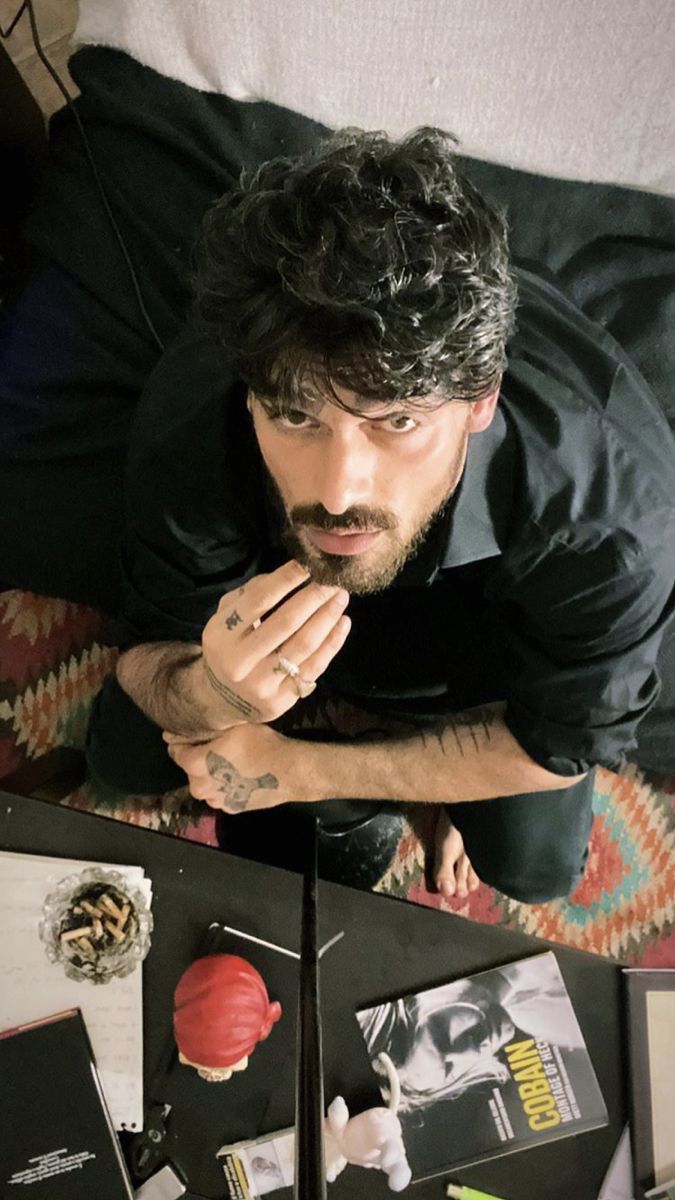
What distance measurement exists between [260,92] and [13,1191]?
1.20 metres

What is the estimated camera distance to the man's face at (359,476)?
651 millimetres

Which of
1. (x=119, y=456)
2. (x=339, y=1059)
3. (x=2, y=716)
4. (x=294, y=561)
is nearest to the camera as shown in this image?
(x=294, y=561)

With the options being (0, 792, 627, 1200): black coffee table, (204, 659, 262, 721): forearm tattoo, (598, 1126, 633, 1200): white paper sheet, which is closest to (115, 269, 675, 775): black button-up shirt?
(204, 659, 262, 721): forearm tattoo

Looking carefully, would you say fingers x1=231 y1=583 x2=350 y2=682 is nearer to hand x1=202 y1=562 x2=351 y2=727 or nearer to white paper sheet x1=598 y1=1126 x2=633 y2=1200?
hand x1=202 y1=562 x2=351 y2=727

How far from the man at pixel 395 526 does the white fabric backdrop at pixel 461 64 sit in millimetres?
287

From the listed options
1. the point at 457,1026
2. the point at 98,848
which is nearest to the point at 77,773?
the point at 98,848

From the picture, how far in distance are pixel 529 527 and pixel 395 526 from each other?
0.15 m

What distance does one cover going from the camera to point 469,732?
99 centimetres

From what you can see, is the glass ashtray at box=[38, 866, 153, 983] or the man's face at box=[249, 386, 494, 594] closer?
the man's face at box=[249, 386, 494, 594]

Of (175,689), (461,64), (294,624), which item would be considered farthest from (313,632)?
(461,64)

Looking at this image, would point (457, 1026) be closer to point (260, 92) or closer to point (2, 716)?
point (2, 716)

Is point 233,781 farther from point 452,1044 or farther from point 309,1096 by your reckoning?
point 309,1096

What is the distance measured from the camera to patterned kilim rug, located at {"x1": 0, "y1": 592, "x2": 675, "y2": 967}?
1242 millimetres

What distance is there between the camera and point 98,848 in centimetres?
91
